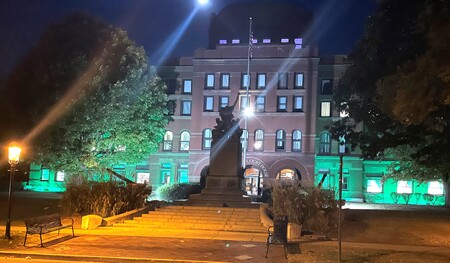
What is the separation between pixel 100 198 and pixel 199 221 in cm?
437

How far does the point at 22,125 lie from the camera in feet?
97.1

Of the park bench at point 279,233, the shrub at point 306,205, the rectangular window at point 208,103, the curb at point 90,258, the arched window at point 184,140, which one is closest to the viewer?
the curb at point 90,258

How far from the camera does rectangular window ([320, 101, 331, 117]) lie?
4759cm

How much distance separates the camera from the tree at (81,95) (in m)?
29.6

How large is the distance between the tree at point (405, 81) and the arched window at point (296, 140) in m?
10.00

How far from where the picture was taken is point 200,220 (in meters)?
20.2

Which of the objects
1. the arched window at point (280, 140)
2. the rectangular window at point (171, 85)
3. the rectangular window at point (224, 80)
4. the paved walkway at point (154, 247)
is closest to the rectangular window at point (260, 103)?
the arched window at point (280, 140)

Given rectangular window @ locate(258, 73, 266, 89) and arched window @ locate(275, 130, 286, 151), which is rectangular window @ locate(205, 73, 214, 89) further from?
arched window @ locate(275, 130, 286, 151)

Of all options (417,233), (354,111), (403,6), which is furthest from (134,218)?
(354,111)

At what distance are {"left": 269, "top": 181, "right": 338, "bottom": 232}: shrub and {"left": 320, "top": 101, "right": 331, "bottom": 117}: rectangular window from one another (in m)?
28.4

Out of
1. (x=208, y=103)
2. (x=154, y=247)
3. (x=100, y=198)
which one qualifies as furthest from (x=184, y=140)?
(x=154, y=247)

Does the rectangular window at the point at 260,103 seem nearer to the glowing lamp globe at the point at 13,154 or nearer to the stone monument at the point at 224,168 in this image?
the stone monument at the point at 224,168

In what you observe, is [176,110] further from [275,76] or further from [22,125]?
[22,125]

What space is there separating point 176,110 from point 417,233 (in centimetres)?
3457
